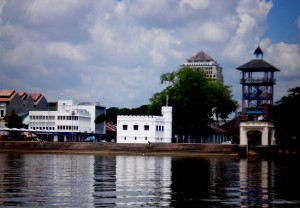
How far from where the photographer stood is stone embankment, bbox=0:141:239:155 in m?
95.2

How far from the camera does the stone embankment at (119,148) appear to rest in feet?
312

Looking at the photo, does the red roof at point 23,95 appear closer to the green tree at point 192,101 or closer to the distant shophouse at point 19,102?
the distant shophouse at point 19,102

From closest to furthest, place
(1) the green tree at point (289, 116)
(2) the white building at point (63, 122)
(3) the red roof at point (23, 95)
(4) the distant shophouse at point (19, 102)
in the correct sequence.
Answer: (1) the green tree at point (289, 116) → (2) the white building at point (63, 122) → (4) the distant shophouse at point (19, 102) → (3) the red roof at point (23, 95)

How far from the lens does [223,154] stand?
93.1 meters

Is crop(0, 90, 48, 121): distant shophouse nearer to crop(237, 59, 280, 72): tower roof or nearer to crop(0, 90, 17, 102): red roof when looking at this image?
crop(0, 90, 17, 102): red roof

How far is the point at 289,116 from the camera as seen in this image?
92688mm

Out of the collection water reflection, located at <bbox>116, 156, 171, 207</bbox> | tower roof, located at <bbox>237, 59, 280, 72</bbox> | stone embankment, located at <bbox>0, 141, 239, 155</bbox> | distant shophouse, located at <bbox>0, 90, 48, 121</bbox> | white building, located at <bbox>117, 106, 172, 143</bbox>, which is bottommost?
water reflection, located at <bbox>116, 156, 171, 207</bbox>

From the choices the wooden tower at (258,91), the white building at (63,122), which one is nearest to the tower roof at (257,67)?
the wooden tower at (258,91)

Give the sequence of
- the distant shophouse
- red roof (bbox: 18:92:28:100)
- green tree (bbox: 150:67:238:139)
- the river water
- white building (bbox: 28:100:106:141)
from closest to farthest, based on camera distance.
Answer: the river water → green tree (bbox: 150:67:238:139) → white building (bbox: 28:100:106:141) → the distant shophouse → red roof (bbox: 18:92:28:100)

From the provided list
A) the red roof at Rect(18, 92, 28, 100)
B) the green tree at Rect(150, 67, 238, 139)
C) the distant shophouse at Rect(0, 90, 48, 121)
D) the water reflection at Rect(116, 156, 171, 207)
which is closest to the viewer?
the water reflection at Rect(116, 156, 171, 207)

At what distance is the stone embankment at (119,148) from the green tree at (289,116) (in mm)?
8635

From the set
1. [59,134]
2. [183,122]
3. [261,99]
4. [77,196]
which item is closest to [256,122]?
[261,99]

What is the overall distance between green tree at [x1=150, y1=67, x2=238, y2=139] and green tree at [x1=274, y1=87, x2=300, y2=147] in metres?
15.1

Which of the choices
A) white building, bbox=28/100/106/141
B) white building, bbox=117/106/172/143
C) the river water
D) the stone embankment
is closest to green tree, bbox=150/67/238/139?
white building, bbox=117/106/172/143
